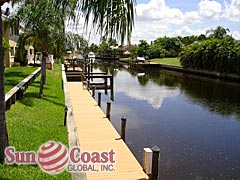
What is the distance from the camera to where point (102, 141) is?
35.9ft

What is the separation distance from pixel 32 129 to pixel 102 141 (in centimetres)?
254

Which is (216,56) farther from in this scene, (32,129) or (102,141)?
(32,129)

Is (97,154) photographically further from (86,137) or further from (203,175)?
(203,175)

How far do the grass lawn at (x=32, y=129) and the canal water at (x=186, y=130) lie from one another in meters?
3.91

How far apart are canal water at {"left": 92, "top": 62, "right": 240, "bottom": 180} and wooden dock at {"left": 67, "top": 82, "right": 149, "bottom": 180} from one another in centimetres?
185

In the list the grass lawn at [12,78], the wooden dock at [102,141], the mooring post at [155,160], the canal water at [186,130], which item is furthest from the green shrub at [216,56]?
the mooring post at [155,160]

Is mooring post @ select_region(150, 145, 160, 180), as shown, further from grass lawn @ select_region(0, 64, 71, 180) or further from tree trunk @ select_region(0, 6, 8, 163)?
tree trunk @ select_region(0, 6, 8, 163)

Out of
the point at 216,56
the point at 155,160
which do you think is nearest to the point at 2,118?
the point at 155,160

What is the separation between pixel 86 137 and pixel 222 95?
22.6 meters

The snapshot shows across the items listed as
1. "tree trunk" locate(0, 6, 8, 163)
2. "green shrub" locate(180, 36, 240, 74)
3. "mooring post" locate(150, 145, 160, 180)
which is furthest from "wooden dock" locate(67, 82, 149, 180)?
"green shrub" locate(180, 36, 240, 74)

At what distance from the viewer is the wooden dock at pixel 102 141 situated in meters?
8.04

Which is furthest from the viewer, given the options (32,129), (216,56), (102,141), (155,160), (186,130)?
(216,56)

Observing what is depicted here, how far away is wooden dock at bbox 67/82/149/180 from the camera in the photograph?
8.04 meters

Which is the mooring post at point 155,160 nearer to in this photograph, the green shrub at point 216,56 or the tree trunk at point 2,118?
the tree trunk at point 2,118
